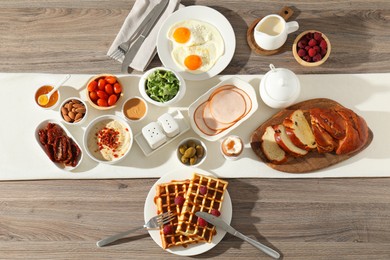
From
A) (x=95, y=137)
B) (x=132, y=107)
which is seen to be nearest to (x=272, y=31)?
(x=132, y=107)

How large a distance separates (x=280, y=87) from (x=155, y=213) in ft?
2.78

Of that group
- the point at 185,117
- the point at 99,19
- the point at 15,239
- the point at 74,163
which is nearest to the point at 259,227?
the point at 185,117

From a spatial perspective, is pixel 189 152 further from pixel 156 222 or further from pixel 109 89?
pixel 109 89

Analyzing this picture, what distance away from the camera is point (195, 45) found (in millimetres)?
2047

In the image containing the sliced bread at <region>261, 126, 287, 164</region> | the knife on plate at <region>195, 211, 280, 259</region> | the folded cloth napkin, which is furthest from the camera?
the folded cloth napkin

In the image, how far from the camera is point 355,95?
2.05m

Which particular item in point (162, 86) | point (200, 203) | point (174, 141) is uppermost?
point (162, 86)

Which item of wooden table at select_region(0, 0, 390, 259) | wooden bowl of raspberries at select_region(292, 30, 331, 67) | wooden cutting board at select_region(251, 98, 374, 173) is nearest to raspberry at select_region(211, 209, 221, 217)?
wooden table at select_region(0, 0, 390, 259)

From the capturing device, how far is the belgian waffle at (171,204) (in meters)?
1.86

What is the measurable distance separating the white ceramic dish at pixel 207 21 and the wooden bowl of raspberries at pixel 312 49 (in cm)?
34

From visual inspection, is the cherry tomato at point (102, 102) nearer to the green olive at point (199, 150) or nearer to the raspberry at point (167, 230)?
the green olive at point (199, 150)

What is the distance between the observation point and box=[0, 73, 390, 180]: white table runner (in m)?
1.97

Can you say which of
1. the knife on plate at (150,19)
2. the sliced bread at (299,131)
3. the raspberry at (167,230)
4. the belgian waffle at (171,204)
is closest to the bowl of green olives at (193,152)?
the belgian waffle at (171,204)

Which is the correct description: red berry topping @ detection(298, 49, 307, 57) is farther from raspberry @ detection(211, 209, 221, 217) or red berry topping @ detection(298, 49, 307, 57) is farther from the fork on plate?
the fork on plate
